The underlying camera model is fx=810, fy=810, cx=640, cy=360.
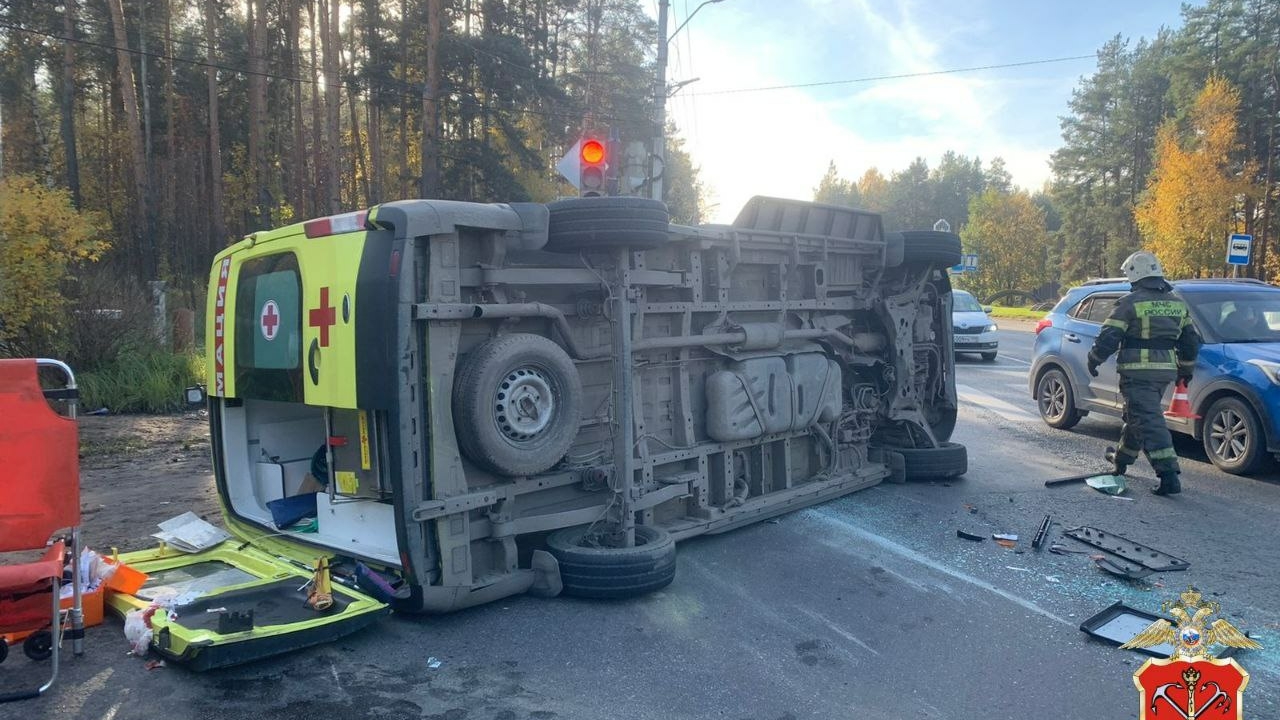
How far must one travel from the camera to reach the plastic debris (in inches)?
273

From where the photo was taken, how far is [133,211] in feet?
81.6

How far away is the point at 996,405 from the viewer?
11.8 meters

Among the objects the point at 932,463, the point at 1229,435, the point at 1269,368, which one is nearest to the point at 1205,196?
the point at 1229,435

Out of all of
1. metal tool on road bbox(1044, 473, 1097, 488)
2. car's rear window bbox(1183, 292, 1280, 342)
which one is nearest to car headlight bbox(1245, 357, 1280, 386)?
car's rear window bbox(1183, 292, 1280, 342)

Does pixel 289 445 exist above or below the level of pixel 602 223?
below

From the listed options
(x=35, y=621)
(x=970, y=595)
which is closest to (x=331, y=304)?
(x=35, y=621)

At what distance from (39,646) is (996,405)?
11.4 m

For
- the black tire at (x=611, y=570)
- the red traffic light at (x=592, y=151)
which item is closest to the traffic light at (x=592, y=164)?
the red traffic light at (x=592, y=151)

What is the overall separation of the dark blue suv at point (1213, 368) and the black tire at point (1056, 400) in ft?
0.04

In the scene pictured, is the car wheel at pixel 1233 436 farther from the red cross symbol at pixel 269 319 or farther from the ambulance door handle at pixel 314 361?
the red cross symbol at pixel 269 319

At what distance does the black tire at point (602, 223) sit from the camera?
4457mm

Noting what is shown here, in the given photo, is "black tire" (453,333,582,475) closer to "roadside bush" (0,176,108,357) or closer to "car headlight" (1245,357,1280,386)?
"car headlight" (1245,357,1280,386)

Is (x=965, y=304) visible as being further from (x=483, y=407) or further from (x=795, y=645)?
(x=483, y=407)

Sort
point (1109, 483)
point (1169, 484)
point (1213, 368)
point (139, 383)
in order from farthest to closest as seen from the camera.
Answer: point (139, 383)
point (1213, 368)
point (1109, 483)
point (1169, 484)
